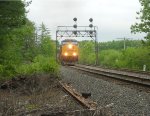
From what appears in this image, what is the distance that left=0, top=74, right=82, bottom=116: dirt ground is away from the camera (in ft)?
37.0

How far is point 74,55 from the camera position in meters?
54.9

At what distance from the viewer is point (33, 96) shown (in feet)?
44.8

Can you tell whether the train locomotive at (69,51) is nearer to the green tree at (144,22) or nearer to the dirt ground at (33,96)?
the green tree at (144,22)

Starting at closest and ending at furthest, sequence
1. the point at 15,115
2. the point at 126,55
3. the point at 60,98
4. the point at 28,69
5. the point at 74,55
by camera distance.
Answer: the point at 15,115 < the point at 60,98 < the point at 28,69 < the point at 126,55 < the point at 74,55

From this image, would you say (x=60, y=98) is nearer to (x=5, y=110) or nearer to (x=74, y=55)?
(x=5, y=110)

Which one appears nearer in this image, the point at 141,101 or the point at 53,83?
the point at 141,101

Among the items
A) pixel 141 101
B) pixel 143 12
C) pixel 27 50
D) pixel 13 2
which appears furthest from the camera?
pixel 27 50

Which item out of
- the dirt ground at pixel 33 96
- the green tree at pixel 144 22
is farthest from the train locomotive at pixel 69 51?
the dirt ground at pixel 33 96

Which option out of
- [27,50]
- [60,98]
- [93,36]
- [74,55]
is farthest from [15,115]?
[27,50]

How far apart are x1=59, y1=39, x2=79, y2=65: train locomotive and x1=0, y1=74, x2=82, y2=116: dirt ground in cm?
3585

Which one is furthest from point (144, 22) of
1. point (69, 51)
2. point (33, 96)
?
point (33, 96)

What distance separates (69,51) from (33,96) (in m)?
41.0

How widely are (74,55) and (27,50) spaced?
16.5m

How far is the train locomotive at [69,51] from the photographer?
179 feet
